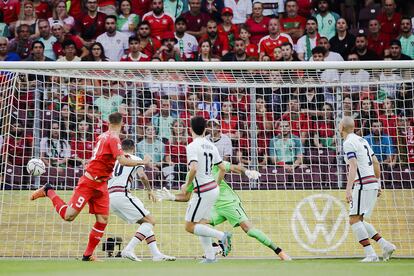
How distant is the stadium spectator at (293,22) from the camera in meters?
17.1

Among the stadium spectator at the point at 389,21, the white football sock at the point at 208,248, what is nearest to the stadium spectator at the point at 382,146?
the stadium spectator at the point at 389,21

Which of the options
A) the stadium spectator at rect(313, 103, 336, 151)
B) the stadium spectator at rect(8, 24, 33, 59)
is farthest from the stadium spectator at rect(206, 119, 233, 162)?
the stadium spectator at rect(8, 24, 33, 59)

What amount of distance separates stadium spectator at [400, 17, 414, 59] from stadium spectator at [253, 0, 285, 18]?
7.95 ft

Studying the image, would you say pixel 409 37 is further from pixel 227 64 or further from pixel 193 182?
pixel 193 182

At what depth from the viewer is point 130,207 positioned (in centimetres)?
1227

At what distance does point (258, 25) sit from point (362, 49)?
2092 mm

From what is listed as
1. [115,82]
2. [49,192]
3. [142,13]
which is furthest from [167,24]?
[49,192]

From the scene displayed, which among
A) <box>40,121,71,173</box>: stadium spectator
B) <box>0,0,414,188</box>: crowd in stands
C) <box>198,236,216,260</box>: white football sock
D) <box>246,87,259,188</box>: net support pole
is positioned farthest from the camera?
<box>246,87,259,188</box>: net support pole

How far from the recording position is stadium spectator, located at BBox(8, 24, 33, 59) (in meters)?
16.9

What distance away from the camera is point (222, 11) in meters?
17.2

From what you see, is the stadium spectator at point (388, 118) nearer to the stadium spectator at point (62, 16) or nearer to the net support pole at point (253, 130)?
the net support pole at point (253, 130)

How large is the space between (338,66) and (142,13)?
6.15m

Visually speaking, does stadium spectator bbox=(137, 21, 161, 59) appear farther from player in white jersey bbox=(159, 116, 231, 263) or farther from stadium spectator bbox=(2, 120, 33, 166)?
player in white jersey bbox=(159, 116, 231, 263)

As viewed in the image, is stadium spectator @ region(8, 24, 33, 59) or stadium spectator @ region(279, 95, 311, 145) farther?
stadium spectator @ region(8, 24, 33, 59)
